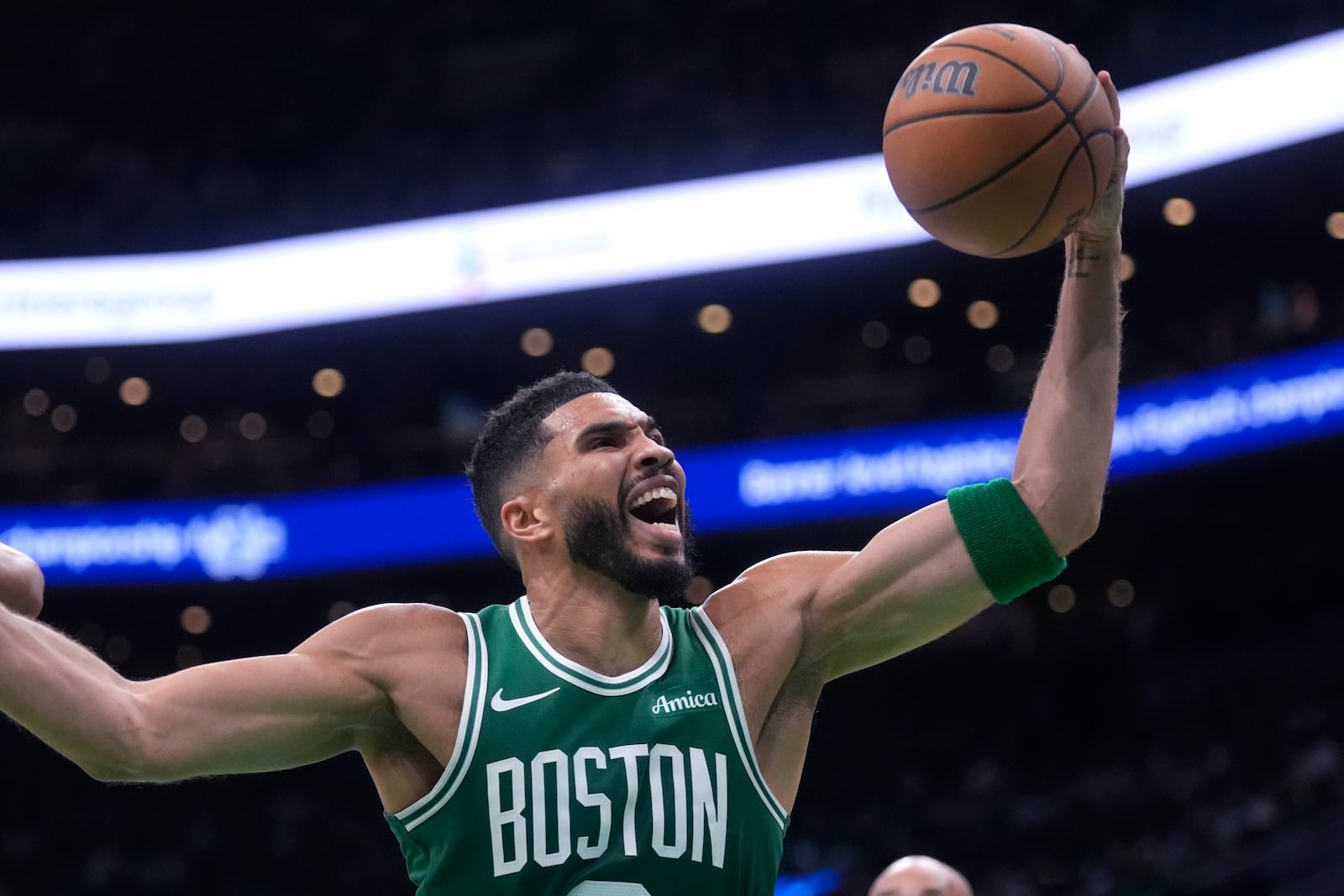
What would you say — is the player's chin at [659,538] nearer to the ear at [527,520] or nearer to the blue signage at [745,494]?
the ear at [527,520]

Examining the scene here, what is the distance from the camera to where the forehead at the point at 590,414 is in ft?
10.1

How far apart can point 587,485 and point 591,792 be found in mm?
607

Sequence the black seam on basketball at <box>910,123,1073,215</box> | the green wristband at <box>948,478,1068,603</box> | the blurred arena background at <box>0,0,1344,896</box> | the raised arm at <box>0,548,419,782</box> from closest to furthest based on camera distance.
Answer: the raised arm at <box>0,548,419,782</box> → the green wristband at <box>948,478,1068,603</box> → the black seam on basketball at <box>910,123,1073,215</box> → the blurred arena background at <box>0,0,1344,896</box>

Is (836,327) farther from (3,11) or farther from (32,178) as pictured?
(3,11)

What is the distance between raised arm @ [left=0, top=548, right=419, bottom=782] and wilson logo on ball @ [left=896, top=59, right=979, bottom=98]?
55.9 inches

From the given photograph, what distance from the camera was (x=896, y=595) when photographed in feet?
9.57

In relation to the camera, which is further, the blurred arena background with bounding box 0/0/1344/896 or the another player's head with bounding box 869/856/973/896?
the blurred arena background with bounding box 0/0/1344/896

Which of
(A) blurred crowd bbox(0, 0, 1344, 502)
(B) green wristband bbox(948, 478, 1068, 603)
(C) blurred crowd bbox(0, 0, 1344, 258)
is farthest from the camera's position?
(C) blurred crowd bbox(0, 0, 1344, 258)

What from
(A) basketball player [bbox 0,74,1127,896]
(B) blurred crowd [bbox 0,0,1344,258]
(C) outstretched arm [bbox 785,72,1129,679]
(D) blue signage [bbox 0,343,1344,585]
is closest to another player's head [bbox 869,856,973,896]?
(A) basketball player [bbox 0,74,1127,896]

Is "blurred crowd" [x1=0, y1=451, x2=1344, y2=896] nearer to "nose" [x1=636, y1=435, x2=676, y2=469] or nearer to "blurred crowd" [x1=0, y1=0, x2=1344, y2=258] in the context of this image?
"blurred crowd" [x1=0, y1=0, x2=1344, y2=258]

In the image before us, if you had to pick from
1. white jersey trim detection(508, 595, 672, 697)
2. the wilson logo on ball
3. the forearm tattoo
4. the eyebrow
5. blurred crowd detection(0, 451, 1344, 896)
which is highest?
blurred crowd detection(0, 451, 1344, 896)

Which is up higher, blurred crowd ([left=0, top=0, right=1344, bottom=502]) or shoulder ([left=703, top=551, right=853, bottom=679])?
blurred crowd ([left=0, top=0, right=1344, bottom=502])

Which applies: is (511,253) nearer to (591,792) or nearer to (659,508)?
(659,508)

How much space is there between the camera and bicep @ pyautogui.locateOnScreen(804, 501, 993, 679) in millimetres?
2873
